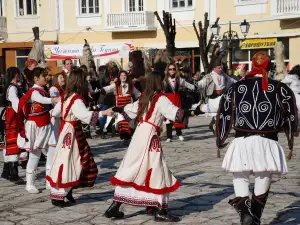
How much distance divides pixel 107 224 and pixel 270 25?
75.0 ft

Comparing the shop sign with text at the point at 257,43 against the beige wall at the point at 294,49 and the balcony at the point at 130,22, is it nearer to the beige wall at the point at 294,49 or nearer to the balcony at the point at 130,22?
the beige wall at the point at 294,49

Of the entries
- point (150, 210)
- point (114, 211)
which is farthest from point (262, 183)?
point (114, 211)

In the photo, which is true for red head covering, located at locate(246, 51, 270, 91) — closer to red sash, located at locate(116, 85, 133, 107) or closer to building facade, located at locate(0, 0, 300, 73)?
red sash, located at locate(116, 85, 133, 107)

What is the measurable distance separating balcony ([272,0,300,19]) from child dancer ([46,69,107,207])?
2083 centimetres

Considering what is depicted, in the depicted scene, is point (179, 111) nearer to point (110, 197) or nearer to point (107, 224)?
point (107, 224)

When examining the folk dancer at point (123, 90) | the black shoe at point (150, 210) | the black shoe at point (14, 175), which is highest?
the folk dancer at point (123, 90)

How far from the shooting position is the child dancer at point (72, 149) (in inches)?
275

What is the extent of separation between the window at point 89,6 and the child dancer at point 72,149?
2643 centimetres

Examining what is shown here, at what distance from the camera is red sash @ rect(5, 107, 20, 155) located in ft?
30.2

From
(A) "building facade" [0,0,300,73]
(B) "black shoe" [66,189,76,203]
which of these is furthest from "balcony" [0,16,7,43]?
(B) "black shoe" [66,189,76,203]

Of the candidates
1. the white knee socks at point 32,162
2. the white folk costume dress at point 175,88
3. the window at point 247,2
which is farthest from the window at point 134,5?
the white knee socks at point 32,162

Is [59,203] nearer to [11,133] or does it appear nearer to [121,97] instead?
[11,133]

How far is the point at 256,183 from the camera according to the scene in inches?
220

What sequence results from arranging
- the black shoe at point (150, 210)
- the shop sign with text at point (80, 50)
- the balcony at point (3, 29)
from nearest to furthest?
the black shoe at point (150, 210), the shop sign with text at point (80, 50), the balcony at point (3, 29)
